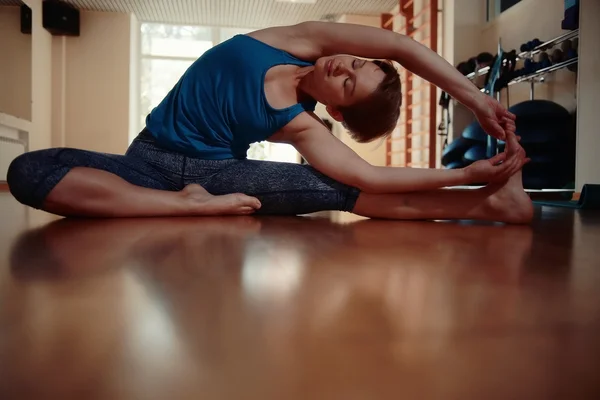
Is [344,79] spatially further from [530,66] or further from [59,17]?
[59,17]

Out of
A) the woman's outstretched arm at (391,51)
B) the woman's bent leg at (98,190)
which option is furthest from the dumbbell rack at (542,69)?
the woman's bent leg at (98,190)

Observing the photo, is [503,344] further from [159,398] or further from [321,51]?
[321,51]

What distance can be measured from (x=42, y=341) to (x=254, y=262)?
40 cm

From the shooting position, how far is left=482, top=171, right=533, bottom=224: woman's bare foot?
1.43 m

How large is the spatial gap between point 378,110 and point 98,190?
0.84 metres

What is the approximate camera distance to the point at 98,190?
1352mm

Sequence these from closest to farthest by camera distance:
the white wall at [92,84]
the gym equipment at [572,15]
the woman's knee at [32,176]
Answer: the woman's knee at [32,176] → the gym equipment at [572,15] → the white wall at [92,84]

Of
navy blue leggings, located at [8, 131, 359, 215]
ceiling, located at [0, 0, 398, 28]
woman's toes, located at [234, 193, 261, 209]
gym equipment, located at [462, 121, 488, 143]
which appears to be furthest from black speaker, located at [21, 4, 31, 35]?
woman's toes, located at [234, 193, 261, 209]

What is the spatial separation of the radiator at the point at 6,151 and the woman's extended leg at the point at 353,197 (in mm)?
4134

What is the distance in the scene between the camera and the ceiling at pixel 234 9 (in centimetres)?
639

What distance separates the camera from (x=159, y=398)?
12.0 inches

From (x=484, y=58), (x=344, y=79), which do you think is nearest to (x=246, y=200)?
(x=344, y=79)

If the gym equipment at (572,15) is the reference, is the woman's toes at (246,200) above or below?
below

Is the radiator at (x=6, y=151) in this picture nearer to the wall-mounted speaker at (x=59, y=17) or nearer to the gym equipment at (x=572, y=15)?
the wall-mounted speaker at (x=59, y=17)
